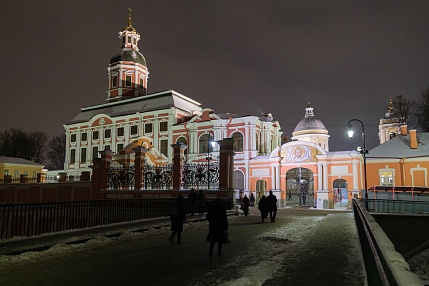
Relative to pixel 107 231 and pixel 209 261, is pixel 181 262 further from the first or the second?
pixel 107 231

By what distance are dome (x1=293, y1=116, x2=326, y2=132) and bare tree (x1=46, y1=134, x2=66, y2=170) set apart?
4894 cm

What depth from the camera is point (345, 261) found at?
26.5 feet

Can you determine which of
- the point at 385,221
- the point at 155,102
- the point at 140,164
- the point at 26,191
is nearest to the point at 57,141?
the point at 155,102

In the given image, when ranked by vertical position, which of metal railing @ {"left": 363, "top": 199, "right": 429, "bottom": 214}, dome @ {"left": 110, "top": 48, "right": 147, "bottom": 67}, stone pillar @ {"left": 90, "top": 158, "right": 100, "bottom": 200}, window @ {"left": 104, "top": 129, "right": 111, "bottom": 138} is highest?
dome @ {"left": 110, "top": 48, "right": 147, "bottom": 67}

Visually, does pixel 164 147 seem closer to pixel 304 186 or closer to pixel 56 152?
pixel 304 186

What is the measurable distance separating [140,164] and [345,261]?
17.1 metres

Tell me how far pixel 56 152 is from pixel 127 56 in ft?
103

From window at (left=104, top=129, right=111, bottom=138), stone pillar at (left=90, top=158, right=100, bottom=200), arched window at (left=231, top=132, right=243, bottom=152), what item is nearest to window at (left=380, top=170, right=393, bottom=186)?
arched window at (left=231, top=132, right=243, bottom=152)

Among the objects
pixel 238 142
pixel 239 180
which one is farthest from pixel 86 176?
pixel 238 142

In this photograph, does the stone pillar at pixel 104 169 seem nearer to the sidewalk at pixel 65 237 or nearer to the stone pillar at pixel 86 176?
the stone pillar at pixel 86 176

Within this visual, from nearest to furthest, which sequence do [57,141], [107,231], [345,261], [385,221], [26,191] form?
[345,261] → [107,231] → [385,221] → [26,191] → [57,141]

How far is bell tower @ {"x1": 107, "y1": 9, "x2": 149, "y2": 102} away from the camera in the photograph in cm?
5766

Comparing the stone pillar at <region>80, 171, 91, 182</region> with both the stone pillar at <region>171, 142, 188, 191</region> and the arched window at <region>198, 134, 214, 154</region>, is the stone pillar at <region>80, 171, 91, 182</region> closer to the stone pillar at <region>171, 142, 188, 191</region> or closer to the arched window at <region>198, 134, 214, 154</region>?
the stone pillar at <region>171, 142, 188, 191</region>

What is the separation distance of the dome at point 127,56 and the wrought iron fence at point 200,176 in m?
40.1
